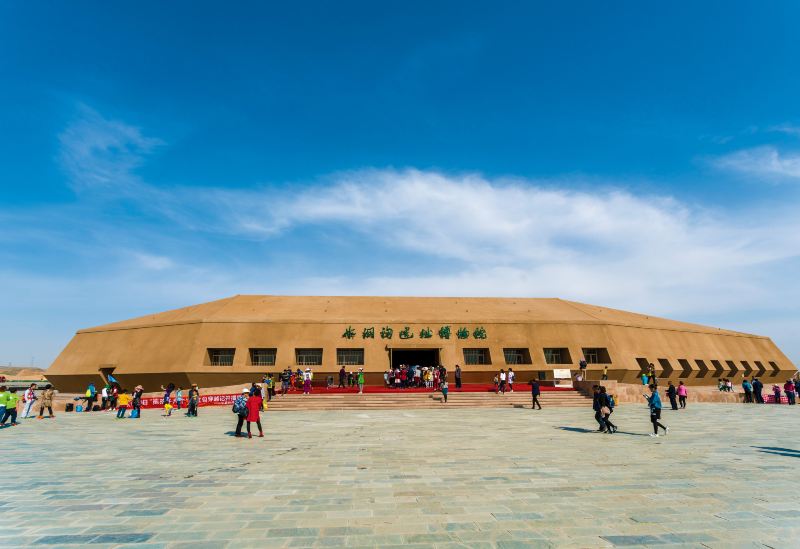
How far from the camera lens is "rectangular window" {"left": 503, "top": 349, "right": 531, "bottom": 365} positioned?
38.7 meters

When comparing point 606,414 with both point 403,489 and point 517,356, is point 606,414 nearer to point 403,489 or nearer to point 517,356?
point 403,489

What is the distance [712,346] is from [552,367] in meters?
21.0

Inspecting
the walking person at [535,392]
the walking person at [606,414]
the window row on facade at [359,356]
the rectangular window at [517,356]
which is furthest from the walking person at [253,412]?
the rectangular window at [517,356]

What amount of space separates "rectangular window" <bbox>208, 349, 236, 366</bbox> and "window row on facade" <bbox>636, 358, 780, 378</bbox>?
115ft

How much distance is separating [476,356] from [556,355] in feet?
23.4

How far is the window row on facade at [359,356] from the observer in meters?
36.9

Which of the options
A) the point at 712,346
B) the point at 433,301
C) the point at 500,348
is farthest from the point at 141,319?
the point at 712,346

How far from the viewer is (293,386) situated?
105 ft

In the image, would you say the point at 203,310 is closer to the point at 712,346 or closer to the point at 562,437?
the point at 562,437

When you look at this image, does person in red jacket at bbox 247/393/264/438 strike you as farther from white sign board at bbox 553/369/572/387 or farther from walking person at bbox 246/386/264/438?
white sign board at bbox 553/369/572/387

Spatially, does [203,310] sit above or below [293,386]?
above

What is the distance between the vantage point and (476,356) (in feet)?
127

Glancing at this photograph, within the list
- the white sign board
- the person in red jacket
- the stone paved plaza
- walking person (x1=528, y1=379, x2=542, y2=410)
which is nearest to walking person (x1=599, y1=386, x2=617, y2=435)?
the stone paved plaza

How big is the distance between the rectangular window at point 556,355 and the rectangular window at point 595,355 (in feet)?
5.74
